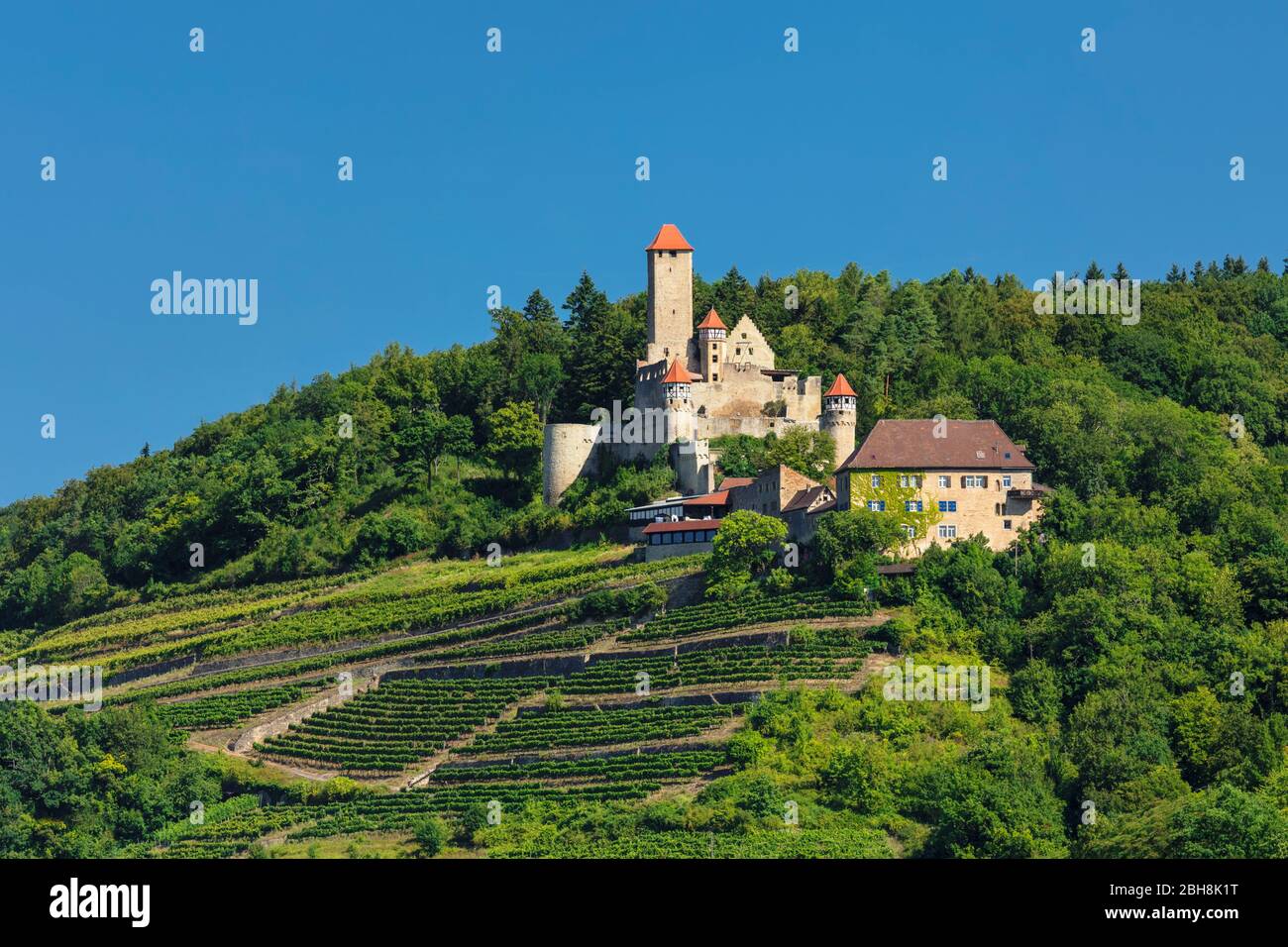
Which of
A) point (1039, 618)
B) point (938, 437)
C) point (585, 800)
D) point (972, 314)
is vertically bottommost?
point (585, 800)

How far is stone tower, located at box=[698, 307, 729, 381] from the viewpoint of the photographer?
264 feet

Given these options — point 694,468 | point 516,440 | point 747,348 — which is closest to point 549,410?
point 516,440

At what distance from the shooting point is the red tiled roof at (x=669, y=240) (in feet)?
279

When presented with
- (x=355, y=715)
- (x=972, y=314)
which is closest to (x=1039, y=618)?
(x=355, y=715)

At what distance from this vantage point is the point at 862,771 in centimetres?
5212

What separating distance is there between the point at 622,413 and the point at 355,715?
2118cm

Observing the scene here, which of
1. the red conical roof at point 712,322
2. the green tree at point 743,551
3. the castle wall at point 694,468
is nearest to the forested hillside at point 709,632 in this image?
the green tree at point 743,551

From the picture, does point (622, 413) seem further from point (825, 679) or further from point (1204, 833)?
point (1204, 833)

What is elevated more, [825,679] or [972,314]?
[972,314]

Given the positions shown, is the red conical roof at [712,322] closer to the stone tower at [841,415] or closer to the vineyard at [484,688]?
the stone tower at [841,415]

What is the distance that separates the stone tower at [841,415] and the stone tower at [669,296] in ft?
32.3

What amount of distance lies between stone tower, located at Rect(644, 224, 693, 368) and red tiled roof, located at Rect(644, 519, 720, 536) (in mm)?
12725

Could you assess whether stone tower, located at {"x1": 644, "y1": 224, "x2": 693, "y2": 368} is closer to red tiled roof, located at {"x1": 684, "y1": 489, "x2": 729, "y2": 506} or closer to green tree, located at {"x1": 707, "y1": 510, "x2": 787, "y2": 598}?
red tiled roof, located at {"x1": 684, "y1": 489, "x2": 729, "y2": 506}

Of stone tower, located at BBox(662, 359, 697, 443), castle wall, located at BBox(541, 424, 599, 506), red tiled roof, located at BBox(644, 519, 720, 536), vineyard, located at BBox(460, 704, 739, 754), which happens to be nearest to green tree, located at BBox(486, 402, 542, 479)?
castle wall, located at BBox(541, 424, 599, 506)
